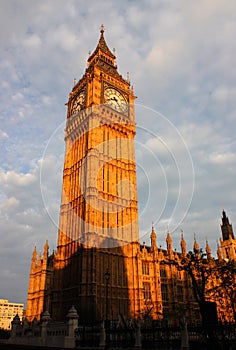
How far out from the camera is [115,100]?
5403 centimetres

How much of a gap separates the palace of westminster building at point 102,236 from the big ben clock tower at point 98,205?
0.38ft

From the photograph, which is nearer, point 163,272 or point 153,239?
point 163,272

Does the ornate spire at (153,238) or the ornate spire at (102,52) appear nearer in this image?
the ornate spire at (153,238)

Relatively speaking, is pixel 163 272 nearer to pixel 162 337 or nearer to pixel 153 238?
pixel 153 238

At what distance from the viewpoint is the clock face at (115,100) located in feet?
173

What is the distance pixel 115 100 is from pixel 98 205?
22059 mm

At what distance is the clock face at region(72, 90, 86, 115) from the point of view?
175 ft

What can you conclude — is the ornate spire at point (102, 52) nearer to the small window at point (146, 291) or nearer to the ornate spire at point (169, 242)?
the ornate spire at point (169, 242)

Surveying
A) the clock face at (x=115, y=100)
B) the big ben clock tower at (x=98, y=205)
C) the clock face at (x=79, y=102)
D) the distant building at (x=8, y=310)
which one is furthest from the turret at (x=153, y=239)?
the distant building at (x=8, y=310)

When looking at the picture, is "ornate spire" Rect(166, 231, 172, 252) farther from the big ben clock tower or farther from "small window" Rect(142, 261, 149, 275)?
the big ben clock tower

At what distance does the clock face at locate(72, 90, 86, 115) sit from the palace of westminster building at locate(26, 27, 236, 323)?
0.63 feet

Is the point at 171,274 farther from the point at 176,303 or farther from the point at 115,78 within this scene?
the point at 115,78

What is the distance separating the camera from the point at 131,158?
51.1m

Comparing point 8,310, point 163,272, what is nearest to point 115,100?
point 163,272
